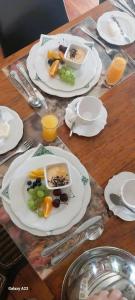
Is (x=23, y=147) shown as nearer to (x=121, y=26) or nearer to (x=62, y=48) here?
A: (x=62, y=48)

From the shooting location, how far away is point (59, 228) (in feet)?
3.75

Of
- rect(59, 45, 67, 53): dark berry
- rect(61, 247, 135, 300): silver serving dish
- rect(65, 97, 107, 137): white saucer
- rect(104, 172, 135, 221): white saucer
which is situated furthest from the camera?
rect(59, 45, 67, 53): dark berry

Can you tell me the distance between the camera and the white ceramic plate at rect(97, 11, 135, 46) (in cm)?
150

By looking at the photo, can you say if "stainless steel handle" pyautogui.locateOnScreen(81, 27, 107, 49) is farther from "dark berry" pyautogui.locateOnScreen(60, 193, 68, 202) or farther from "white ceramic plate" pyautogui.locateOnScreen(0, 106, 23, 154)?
"dark berry" pyautogui.locateOnScreen(60, 193, 68, 202)

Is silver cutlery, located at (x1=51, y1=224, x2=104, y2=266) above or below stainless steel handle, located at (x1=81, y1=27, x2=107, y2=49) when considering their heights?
below

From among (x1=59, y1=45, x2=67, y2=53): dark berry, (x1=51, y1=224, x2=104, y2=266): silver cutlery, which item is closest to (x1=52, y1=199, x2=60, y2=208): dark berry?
(x1=51, y1=224, x2=104, y2=266): silver cutlery

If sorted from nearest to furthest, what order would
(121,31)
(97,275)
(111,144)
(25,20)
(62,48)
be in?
1. (97,275)
2. (111,144)
3. (62,48)
4. (121,31)
5. (25,20)

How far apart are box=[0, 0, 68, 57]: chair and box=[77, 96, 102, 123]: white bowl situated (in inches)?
22.2

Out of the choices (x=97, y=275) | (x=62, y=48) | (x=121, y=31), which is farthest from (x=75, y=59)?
(x=97, y=275)

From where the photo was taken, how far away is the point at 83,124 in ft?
4.30

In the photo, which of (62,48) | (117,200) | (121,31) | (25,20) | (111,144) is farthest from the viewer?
(25,20)

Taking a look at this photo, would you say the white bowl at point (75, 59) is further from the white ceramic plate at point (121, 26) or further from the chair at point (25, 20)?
the chair at point (25, 20)

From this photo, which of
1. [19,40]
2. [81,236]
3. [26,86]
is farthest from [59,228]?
[19,40]

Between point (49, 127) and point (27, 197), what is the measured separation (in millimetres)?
243
